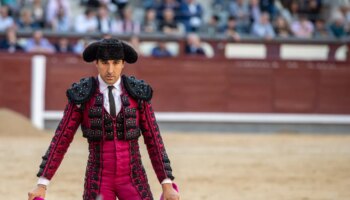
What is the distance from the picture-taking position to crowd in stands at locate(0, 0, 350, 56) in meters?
14.6

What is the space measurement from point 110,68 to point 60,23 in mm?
10241

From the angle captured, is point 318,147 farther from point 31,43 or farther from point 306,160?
point 31,43

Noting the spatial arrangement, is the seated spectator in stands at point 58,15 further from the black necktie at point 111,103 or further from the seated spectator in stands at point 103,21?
the black necktie at point 111,103

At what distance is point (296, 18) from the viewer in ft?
54.9

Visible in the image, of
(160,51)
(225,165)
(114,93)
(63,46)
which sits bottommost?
(225,165)

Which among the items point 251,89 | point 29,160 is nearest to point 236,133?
point 251,89

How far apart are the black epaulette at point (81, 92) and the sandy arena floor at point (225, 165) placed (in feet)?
11.0


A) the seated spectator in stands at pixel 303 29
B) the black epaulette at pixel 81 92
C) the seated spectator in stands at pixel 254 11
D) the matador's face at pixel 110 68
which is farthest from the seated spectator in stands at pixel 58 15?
the matador's face at pixel 110 68

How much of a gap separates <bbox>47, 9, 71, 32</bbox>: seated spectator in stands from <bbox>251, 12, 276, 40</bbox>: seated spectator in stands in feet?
9.54

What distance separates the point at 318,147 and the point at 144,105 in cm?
833

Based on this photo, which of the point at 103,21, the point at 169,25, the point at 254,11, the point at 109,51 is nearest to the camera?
the point at 109,51

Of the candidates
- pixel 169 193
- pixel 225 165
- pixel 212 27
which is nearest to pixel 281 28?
pixel 212 27

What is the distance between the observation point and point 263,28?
15461 millimetres

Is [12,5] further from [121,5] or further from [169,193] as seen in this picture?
[169,193]
